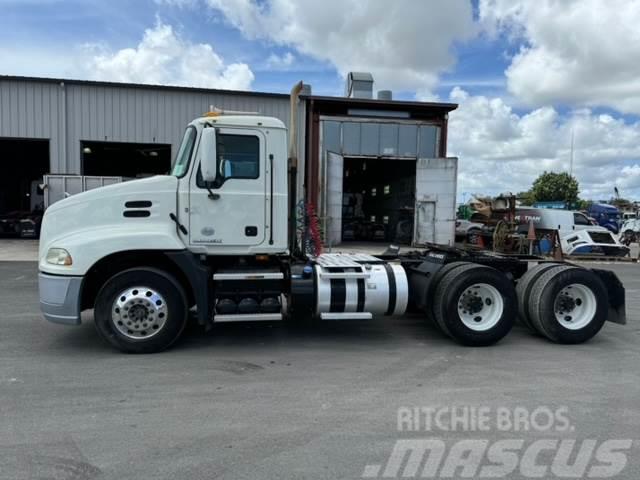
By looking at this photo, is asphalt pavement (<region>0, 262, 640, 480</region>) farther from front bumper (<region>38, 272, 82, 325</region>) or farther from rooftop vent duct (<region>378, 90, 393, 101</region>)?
rooftop vent duct (<region>378, 90, 393, 101</region>)

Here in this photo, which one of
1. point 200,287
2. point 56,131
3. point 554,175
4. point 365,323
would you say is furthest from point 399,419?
point 554,175

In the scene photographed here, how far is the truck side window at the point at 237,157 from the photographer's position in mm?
5961

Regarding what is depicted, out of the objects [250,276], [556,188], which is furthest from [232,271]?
[556,188]

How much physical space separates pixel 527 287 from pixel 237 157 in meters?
4.25

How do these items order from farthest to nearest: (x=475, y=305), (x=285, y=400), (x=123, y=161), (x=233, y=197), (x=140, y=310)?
1. (x=123, y=161)
2. (x=475, y=305)
3. (x=233, y=197)
4. (x=140, y=310)
5. (x=285, y=400)

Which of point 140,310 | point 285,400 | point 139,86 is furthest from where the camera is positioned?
point 139,86

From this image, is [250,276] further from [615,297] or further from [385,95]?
[385,95]

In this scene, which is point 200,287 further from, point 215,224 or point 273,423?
point 273,423

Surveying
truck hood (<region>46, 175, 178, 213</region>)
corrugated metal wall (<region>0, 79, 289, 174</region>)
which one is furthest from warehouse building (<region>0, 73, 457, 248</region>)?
truck hood (<region>46, 175, 178, 213</region>)

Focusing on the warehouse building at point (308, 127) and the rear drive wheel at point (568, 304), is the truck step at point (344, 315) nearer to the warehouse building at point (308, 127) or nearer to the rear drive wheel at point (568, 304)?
the rear drive wheel at point (568, 304)

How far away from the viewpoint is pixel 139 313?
5.80 metres

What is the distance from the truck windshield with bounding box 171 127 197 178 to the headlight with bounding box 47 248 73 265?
154cm

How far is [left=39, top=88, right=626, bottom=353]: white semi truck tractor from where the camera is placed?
5742mm

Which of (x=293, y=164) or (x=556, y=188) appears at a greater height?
(x=556, y=188)
